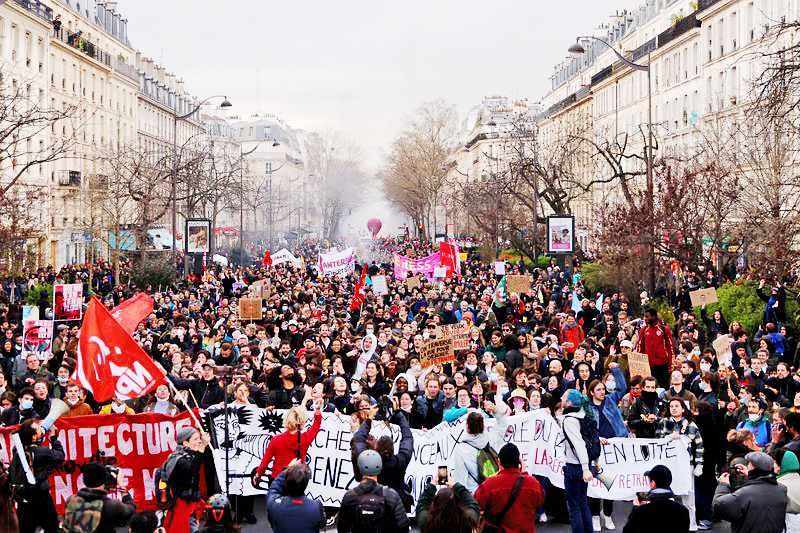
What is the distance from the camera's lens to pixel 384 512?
8148 mm

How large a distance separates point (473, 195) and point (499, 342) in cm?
4812

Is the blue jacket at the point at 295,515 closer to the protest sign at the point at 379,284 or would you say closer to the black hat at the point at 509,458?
the black hat at the point at 509,458

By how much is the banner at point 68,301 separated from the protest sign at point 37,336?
512 cm

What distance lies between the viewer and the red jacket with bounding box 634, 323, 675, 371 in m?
18.0

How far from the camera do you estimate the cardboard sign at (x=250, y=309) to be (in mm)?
26484

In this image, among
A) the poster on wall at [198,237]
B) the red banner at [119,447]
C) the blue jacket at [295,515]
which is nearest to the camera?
the blue jacket at [295,515]

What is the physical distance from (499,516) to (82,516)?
2.72 metres

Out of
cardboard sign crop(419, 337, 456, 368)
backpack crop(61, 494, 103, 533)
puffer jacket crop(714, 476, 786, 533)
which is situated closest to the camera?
backpack crop(61, 494, 103, 533)

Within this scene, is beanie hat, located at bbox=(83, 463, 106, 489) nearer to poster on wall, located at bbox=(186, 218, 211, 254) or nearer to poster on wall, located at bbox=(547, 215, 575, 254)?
poster on wall, located at bbox=(547, 215, 575, 254)

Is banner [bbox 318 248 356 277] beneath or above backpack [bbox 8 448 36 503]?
above

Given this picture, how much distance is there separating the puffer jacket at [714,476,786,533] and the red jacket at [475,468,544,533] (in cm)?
135

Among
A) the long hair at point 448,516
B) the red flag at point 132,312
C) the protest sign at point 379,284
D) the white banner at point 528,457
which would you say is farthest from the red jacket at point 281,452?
the protest sign at point 379,284

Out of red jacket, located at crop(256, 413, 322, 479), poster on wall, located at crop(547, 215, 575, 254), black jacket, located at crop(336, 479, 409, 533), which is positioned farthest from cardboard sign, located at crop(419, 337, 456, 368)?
poster on wall, located at crop(547, 215, 575, 254)

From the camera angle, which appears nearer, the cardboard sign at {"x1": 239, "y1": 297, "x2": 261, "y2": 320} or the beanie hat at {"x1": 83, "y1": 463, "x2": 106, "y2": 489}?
the beanie hat at {"x1": 83, "y1": 463, "x2": 106, "y2": 489}
